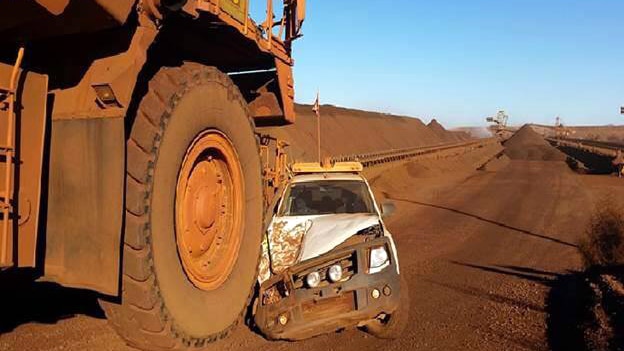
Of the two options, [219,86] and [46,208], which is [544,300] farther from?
[46,208]

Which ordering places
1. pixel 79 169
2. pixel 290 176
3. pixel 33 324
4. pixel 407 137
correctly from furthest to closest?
1. pixel 407 137
2. pixel 290 176
3. pixel 33 324
4. pixel 79 169

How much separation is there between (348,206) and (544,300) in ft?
9.67

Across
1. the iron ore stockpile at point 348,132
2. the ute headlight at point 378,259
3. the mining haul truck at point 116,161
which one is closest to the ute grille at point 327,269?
A: the ute headlight at point 378,259

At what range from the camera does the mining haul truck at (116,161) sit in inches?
110

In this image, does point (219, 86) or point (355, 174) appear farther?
point (355, 174)

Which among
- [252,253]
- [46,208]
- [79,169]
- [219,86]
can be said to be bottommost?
[252,253]

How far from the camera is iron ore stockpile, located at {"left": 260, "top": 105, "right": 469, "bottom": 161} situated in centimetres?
3634

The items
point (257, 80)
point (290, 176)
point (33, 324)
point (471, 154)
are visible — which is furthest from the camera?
point (471, 154)

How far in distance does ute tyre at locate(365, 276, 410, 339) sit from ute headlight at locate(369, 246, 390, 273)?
14.3 inches

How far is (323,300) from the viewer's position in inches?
201

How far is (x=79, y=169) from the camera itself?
119 inches

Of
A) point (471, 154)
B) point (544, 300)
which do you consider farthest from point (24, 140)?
point (471, 154)

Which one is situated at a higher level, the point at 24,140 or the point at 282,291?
the point at 24,140

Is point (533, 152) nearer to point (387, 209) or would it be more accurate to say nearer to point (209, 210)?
point (387, 209)
